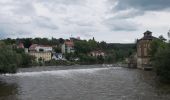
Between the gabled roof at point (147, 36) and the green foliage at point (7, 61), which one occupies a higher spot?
the gabled roof at point (147, 36)

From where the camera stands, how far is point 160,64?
206ft

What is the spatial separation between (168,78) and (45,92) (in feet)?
69.5

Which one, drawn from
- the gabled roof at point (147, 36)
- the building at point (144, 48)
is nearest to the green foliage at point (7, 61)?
the building at point (144, 48)

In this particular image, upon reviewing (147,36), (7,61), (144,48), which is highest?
(147,36)

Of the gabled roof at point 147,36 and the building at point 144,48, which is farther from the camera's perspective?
the gabled roof at point 147,36

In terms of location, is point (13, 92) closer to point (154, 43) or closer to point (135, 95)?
point (135, 95)

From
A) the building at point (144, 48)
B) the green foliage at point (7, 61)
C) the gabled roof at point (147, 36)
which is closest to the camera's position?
the green foliage at point (7, 61)

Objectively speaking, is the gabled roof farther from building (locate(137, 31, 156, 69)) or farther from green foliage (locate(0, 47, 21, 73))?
green foliage (locate(0, 47, 21, 73))

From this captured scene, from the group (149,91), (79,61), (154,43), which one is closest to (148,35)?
(154,43)

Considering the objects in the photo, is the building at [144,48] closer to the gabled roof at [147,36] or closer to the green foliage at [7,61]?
the gabled roof at [147,36]

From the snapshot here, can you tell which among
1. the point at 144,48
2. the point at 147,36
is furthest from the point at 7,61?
the point at 147,36

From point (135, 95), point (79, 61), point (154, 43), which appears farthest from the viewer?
point (79, 61)

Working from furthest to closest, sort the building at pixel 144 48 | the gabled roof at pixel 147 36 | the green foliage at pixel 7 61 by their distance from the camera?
1. the gabled roof at pixel 147 36
2. the building at pixel 144 48
3. the green foliage at pixel 7 61

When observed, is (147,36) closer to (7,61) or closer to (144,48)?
(144,48)
